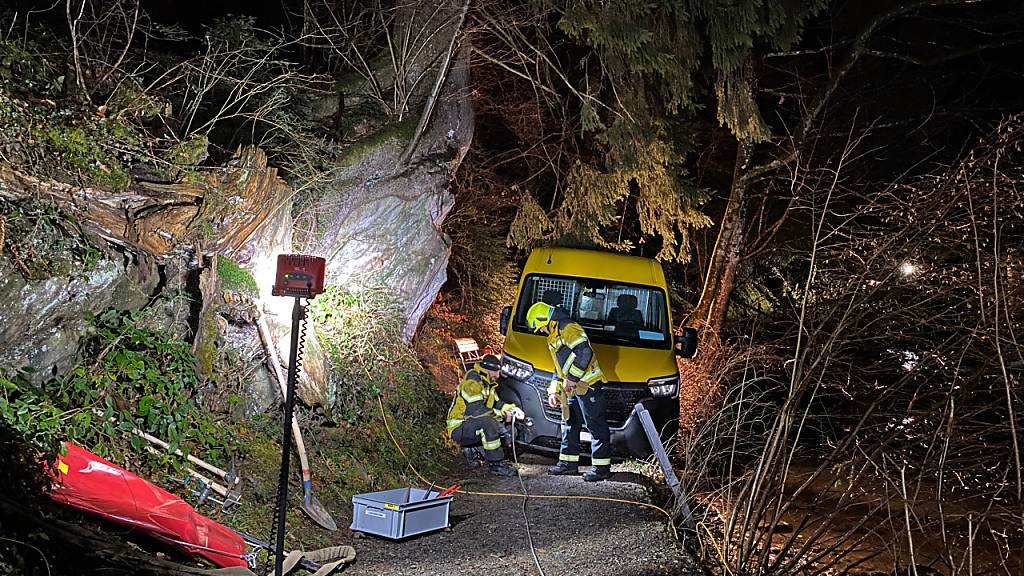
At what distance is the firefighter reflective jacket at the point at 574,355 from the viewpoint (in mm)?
8500

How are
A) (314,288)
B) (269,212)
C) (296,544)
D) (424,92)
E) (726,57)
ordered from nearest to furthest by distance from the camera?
(314,288)
(296,544)
(269,212)
(726,57)
(424,92)

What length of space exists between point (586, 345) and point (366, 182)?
346 cm

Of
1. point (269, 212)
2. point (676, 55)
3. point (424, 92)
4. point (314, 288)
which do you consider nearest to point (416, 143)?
point (424, 92)

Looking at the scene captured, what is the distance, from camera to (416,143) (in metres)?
10.3

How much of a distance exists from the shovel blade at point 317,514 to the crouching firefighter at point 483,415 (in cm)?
261

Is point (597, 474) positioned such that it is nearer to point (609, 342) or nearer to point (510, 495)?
point (510, 495)

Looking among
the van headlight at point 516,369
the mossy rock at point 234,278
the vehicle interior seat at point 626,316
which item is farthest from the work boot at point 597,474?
the mossy rock at point 234,278

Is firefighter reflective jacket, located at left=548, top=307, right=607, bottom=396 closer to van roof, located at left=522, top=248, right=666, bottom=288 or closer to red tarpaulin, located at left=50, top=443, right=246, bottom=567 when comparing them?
van roof, located at left=522, top=248, right=666, bottom=288

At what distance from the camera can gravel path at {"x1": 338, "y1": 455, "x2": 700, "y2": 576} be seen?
595 centimetres

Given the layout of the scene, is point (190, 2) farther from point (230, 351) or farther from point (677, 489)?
point (677, 489)

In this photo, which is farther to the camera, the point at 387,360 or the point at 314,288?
the point at 387,360

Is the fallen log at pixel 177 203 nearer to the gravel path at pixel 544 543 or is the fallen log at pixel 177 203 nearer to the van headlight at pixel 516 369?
the gravel path at pixel 544 543

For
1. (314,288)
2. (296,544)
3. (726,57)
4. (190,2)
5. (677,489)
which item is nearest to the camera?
(314,288)

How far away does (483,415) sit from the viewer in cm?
925
